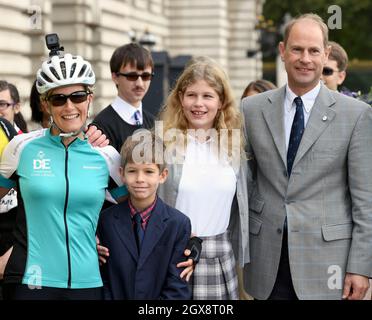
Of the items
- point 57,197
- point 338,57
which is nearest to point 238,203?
point 57,197

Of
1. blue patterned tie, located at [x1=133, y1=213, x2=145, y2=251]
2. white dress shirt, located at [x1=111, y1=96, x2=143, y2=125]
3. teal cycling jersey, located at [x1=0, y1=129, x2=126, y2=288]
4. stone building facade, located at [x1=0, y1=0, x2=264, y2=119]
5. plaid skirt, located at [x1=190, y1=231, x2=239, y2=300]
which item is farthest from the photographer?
stone building facade, located at [x1=0, y1=0, x2=264, y2=119]

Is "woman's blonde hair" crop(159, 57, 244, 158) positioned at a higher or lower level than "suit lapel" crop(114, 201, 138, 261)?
higher

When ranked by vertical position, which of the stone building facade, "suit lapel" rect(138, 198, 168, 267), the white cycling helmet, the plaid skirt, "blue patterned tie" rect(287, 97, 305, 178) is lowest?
the plaid skirt

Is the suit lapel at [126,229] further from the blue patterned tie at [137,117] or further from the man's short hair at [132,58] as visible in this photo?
the man's short hair at [132,58]

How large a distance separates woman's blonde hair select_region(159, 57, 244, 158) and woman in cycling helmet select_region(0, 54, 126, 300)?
73cm

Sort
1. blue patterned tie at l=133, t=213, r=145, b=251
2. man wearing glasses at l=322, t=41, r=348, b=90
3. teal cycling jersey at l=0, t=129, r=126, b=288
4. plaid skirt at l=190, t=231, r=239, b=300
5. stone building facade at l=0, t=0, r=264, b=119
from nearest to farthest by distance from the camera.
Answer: teal cycling jersey at l=0, t=129, r=126, b=288 < blue patterned tie at l=133, t=213, r=145, b=251 < plaid skirt at l=190, t=231, r=239, b=300 < man wearing glasses at l=322, t=41, r=348, b=90 < stone building facade at l=0, t=0, r=264, b=119

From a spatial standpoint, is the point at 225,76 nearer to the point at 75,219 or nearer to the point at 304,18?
the point at 304,18

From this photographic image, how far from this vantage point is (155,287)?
13.0ft

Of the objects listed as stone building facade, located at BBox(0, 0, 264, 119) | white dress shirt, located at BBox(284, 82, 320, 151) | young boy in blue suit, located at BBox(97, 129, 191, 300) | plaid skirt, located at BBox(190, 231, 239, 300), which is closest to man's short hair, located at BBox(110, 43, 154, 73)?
stone building facade, located at BBox(0, 0, 264, 119)

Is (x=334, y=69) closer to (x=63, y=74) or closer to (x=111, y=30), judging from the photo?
(x=63, y=74)

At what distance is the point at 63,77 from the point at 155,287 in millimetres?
1146

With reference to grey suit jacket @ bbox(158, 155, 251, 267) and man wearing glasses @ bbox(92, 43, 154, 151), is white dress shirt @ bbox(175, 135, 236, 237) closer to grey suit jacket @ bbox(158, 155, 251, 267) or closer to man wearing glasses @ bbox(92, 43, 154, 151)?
grey suit jacket @ bbox(158, 155, 251, 267)

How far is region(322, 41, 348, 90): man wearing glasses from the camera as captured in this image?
6820 mm

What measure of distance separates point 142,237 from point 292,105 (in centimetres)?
116
